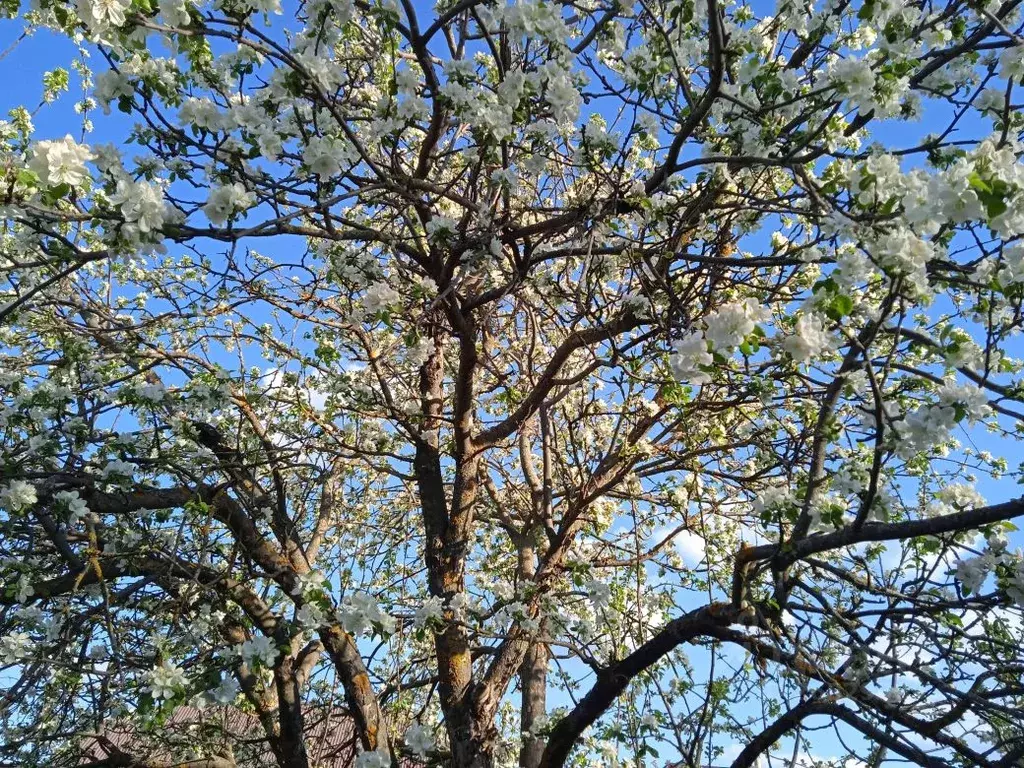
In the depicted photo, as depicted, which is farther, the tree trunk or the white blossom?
the tree trunk

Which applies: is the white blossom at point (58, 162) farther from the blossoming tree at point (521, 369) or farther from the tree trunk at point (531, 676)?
the tree trunk at point (531, 676)

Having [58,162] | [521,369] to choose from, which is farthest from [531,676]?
[58,162]

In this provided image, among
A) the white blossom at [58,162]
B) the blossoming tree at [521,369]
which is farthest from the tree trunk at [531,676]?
the white blossom at [58,162]

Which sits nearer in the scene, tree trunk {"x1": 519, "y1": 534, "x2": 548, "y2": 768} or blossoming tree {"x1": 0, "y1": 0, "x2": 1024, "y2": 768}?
blossoming tree {"x1": 0, "y1": 0, "x2": 1024, "y2": 768}

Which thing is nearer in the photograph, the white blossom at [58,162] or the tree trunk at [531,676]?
the white blossom at [58,162]

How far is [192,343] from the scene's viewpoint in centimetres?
629

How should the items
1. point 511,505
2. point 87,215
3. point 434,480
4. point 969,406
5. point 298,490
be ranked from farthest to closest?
point 511,505 < point 298,490 < point 434,480 < point 87,215 < point 969,406

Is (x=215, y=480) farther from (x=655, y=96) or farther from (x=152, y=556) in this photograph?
(x=655, y=96)

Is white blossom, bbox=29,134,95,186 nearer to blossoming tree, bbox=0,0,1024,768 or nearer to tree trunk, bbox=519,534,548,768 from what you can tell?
blossoming tree, bbox=0,0,1024,768

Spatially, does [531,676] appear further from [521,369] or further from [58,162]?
[58,162]

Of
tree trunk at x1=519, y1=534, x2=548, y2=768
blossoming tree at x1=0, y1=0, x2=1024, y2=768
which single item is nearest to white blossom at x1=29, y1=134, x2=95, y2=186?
blossoming tree at x1=0, y1=0, x2=1024, y2=768

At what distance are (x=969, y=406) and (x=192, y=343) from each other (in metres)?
5.55

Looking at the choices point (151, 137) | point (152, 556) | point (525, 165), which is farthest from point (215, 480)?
point (525, 165)

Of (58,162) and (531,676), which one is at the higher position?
(58,162)
